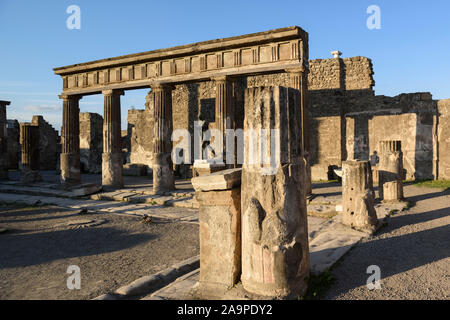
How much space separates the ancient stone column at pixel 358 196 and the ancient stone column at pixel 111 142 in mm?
9136

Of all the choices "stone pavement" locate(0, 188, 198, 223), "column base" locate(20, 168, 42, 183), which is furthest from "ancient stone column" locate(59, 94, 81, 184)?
"column base" locate(20, 168, 42, 183)

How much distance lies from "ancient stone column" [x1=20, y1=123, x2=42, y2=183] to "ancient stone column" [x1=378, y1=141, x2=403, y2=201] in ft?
48.0

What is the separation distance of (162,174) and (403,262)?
28.0ft

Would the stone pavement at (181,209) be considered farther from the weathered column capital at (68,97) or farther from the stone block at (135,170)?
the stone block at (135,170)

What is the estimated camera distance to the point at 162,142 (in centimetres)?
1155

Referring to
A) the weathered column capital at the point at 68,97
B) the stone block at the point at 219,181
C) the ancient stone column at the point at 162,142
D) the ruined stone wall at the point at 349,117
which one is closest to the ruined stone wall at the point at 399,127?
the ruined stone wall at the point at 349,117

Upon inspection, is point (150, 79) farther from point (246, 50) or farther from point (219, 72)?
point (246, 50)

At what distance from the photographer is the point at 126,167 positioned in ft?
62.0

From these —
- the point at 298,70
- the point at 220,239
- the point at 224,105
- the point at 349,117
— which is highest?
the point at 298,70

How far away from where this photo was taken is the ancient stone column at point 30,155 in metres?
15.0

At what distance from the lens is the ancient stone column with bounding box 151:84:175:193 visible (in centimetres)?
1144

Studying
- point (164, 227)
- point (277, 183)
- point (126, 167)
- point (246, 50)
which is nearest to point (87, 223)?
point (164, 227)

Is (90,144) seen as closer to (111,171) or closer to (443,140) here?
(111,171)

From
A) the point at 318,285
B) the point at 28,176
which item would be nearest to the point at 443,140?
the point at 318,285
